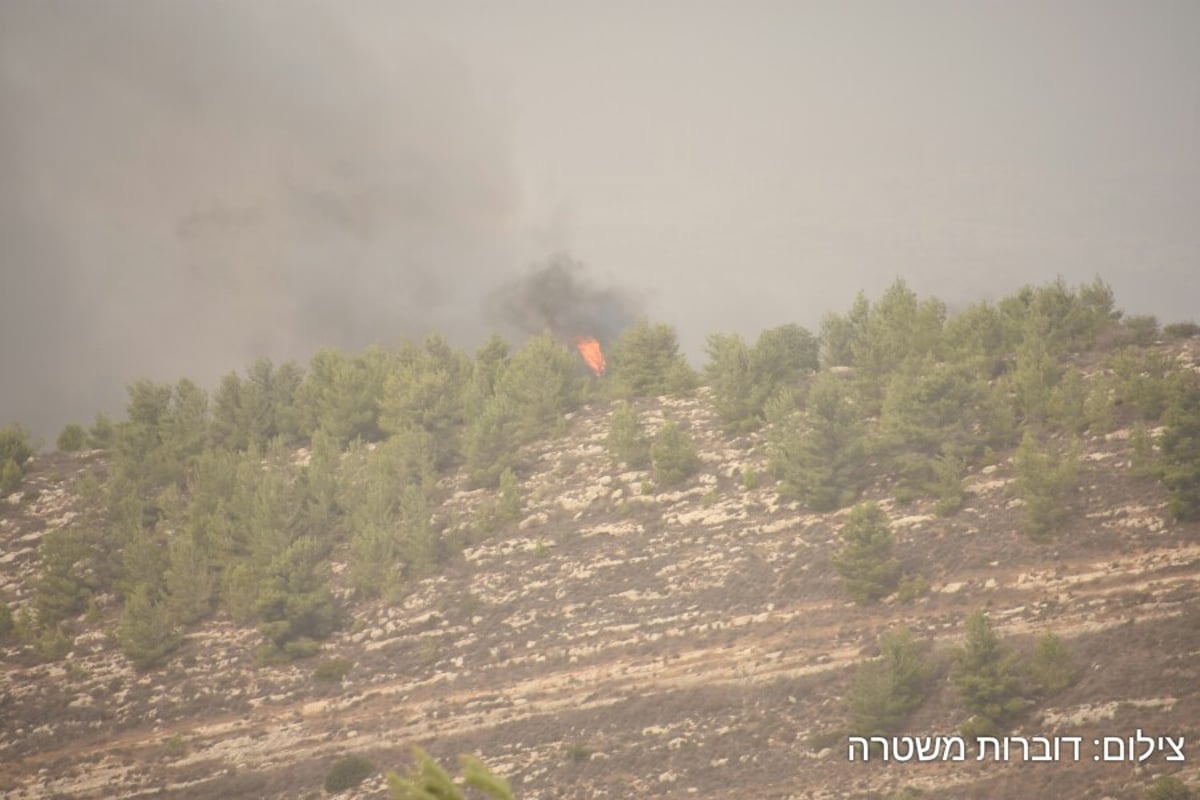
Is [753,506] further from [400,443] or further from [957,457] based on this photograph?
[400,443]

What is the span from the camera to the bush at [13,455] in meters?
72.0

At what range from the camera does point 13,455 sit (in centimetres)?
7488

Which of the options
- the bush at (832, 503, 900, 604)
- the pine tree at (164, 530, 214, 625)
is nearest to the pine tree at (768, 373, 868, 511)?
the bush at (832, 503, 900, 604)

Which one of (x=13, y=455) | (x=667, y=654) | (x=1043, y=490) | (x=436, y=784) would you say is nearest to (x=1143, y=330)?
(x=1043, y=490)

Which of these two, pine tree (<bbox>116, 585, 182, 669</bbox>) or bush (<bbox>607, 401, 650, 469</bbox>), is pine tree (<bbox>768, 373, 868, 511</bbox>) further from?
pine tree (<bbox>116, 585, 182, 669</bbox>)

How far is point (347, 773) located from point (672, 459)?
71.0 ft

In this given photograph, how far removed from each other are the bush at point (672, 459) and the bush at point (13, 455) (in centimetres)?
4353

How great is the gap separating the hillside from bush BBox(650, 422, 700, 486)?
0.69 meters

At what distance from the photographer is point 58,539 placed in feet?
192

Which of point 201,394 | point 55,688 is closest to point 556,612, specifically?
point 55,688

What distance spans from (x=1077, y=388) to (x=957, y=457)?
236 inches

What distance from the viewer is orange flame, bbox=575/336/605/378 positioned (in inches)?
3945

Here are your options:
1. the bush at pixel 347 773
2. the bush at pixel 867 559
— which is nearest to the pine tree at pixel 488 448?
the bush at pixel 347 773

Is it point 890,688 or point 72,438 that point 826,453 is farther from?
point 72,438
